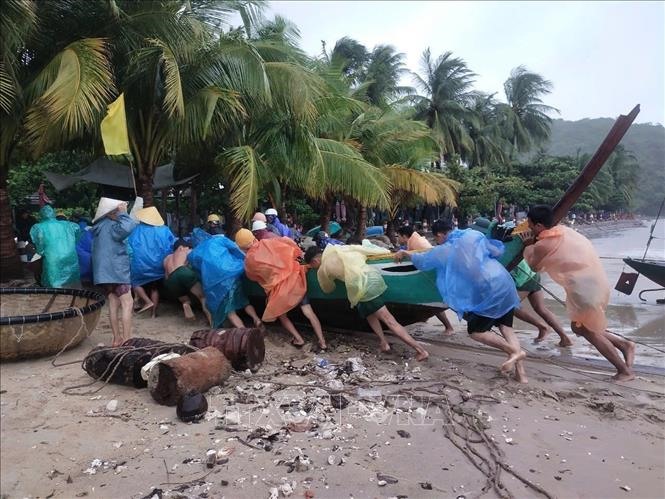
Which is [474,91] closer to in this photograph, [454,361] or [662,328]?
[662,328]

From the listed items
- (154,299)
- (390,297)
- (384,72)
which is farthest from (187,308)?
(384,72)

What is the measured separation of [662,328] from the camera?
7.66 m

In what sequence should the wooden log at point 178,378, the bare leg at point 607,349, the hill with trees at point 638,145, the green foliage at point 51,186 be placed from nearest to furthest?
the wooden log at point 178,378, the bare leg at point 607,349, the green foliage at point 51,186, the hill with trees at point 638,145

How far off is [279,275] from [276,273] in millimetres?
37

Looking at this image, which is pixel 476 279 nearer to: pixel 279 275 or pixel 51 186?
pixel 279 275

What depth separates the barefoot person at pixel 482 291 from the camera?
170 inches

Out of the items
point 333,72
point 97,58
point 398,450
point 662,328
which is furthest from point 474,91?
point 398,450

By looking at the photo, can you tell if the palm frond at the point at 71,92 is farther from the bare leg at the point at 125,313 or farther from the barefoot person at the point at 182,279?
the bare leg at the point at 125,313

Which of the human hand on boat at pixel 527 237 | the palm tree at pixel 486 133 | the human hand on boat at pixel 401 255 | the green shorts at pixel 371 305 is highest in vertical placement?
the palm tree at pixel 486 133

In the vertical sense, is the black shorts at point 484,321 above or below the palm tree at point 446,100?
below

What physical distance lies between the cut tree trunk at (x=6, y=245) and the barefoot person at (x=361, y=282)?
18.7 ft

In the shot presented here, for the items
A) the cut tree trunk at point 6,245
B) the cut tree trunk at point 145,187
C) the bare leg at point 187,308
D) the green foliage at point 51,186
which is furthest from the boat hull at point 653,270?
the green foliage at point 51,186

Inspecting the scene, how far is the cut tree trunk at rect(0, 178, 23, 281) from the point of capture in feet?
26.3

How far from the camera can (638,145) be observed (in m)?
70.5
